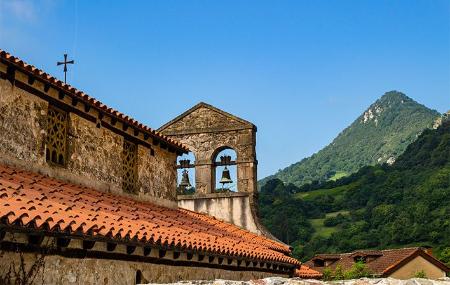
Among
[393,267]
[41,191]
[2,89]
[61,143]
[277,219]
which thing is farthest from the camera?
[277,219]

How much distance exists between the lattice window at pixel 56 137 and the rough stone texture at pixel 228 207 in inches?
317

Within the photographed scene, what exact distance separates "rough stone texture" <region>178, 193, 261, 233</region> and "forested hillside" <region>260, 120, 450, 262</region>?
38.0 meters

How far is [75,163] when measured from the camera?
11312 mm

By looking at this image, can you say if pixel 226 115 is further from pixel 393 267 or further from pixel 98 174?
pixel 393 267

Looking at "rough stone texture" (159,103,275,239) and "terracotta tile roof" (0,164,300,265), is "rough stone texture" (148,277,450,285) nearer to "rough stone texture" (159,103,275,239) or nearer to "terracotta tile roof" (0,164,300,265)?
"terracotta tile roof" (0,164,300,265)

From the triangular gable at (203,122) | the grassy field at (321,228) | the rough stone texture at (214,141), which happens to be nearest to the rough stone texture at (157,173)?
the rough stone texture at (214,141)

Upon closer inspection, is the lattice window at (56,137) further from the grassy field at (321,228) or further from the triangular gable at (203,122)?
the grassy field at (321,228)

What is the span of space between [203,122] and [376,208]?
57.6 meters

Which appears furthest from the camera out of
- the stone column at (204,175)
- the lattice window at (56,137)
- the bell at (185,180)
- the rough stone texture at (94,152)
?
the stone column at (204,175)

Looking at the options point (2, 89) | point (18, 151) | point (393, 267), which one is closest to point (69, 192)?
point (18, 151)

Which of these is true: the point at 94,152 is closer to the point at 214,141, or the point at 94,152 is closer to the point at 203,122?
the point at 214,141

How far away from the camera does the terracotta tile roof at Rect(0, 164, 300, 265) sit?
6.85m

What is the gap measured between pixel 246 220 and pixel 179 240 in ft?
29.1

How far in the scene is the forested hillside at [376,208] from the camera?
66.1 m
